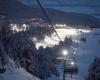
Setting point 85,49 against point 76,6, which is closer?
point 85,49

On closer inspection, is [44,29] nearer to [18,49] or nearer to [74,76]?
[74,76]

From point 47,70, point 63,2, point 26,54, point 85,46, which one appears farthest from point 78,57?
point 63,2

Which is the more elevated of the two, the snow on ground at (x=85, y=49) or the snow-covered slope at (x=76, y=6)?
the snow-covered slope at (x=76, y=6)

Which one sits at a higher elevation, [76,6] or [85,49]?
[76,6]

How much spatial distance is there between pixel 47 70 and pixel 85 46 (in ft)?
42.3

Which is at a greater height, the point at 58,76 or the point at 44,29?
the point at 44,29

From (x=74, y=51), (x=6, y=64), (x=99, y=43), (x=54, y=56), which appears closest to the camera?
(x=6, y=64)

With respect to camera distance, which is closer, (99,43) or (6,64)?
(6,64)

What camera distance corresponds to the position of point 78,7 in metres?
55.0

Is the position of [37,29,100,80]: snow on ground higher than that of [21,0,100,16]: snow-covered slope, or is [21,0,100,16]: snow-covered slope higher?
[21,0,100,16]: snow-covered slope

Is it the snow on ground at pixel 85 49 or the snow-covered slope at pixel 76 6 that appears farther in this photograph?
the snow-covered slope at pixel 76 6

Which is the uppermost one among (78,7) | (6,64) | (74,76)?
(78,7)

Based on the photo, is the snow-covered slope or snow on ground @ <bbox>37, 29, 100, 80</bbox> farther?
the snow-covered slope

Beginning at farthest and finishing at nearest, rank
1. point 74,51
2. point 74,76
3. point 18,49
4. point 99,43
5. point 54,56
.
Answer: point 99,43 < point 74,51 < point 54,56 < point 74,76 < point 18,49
